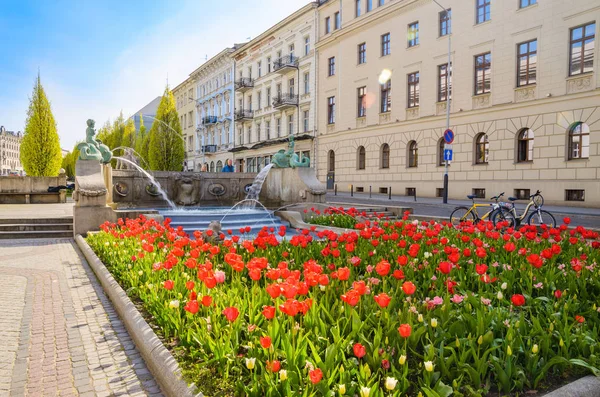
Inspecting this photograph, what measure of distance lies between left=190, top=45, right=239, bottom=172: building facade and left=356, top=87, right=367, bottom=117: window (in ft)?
74.5

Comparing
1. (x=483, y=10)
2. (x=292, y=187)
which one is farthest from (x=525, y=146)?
(x=292, y=187)

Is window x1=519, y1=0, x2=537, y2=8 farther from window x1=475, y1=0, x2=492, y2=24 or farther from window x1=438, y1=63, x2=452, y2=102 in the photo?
window x1=438, y1=63, x2=452, y2=102

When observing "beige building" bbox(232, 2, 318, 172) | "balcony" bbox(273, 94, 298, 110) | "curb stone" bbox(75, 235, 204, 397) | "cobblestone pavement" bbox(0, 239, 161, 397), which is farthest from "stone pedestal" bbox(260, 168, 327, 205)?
"balcony" bbox(273, 94, 298, 110)

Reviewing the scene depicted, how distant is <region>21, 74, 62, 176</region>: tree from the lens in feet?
98.0

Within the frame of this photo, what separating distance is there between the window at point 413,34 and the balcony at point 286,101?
13.2 meters

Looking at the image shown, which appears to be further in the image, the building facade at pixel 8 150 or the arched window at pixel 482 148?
the building facade at pixel 8 150

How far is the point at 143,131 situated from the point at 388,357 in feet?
187

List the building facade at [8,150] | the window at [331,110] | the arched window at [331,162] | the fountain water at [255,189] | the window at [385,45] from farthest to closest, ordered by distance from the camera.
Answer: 1. the building facade at [8,150]
2. the window at [331,110]
3. the arched window at [331,162]
4. the window at [385,45]
5. the fountain water at [255,189]

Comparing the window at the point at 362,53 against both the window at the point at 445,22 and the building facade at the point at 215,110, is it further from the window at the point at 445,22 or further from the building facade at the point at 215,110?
the building facade at the point at 215,110

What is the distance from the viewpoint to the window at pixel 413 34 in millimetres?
29594

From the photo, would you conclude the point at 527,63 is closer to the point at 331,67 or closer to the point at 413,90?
the point at 413,90

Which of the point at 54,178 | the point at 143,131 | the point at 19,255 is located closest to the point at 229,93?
the point at 143,131

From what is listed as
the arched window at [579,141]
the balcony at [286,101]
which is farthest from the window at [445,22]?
the balcony at [286,101]

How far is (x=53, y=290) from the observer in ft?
20.4
